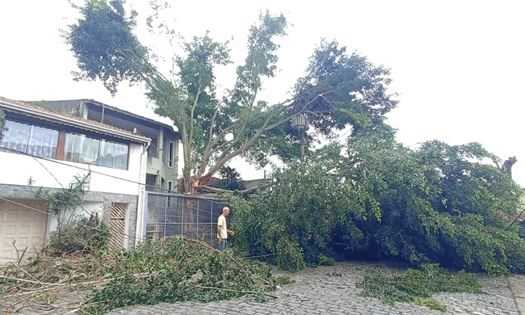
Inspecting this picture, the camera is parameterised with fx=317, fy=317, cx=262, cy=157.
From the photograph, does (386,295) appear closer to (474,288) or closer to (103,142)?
(474,288)

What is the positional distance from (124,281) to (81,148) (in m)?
6.21

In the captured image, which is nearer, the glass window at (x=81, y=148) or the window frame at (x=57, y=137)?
the window frame at (x=57, y=137)

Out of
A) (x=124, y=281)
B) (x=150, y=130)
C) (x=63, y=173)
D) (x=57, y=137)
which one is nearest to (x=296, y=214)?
(x=124, y=281)

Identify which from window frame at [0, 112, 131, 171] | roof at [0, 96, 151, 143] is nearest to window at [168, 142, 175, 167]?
roof at [0, 96, 151, 143]

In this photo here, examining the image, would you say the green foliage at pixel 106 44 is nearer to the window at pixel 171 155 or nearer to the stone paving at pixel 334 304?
the window at pixel 171 155

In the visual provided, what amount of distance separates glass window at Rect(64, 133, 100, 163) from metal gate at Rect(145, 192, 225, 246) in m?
2.23

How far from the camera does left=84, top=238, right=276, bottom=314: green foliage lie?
5383mm

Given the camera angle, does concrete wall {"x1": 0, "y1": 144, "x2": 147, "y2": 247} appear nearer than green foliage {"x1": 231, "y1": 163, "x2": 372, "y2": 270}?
Yes

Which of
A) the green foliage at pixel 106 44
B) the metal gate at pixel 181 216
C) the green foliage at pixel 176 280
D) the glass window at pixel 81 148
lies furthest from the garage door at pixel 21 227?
the green foliage at pixel 106 44

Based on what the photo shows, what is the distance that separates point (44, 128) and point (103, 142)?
74.0 inches

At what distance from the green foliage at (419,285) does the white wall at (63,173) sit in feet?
27.5

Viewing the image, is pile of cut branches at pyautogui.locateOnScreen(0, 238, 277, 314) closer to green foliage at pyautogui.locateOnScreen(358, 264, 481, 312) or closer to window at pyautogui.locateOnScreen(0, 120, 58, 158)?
green foliage at pyautogui.locateOnScreen(358, 264, 481, 312)

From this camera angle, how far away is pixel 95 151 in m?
10.6

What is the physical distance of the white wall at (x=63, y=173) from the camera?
8414 millimetres
